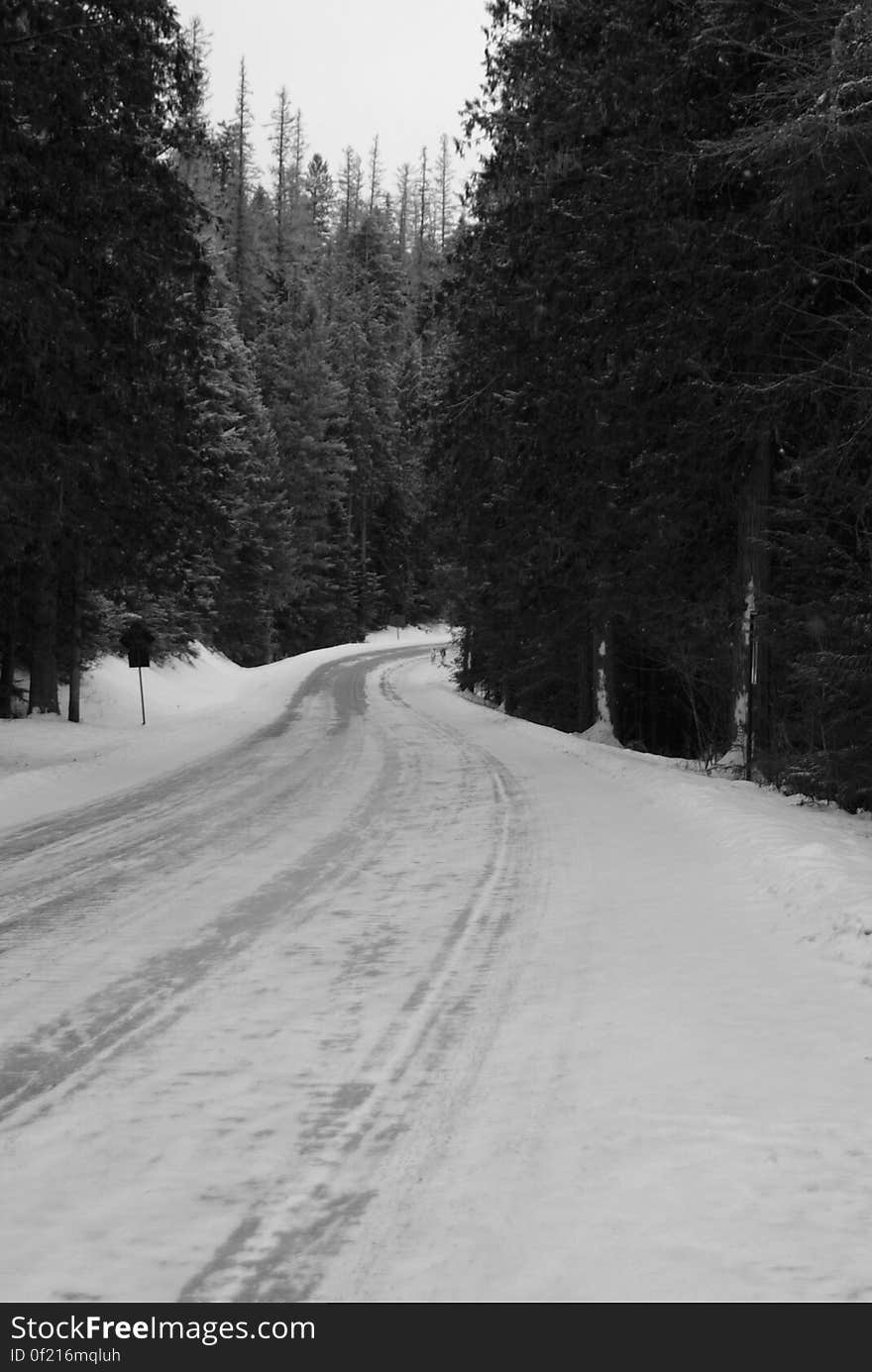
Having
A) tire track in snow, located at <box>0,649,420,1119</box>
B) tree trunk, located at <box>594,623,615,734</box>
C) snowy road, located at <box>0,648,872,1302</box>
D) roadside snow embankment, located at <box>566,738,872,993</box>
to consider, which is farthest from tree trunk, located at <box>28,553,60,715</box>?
snowy road, located at <box>0,648,872,1302</box>

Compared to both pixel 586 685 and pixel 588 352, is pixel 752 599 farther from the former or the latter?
pixel 586 685

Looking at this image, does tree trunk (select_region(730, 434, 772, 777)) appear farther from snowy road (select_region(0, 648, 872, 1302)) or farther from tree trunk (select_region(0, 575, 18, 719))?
tree trunk (select_region(0, 575, 18, 719))

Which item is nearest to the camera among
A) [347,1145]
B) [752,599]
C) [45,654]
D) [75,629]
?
[347,1145]

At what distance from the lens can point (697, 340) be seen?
1419 centimetres

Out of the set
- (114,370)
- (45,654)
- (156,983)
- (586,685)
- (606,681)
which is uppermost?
(114,370)

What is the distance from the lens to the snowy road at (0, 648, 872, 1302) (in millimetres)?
3264

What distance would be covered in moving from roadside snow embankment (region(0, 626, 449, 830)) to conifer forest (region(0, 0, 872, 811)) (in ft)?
6.95

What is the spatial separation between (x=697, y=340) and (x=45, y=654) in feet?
50.1

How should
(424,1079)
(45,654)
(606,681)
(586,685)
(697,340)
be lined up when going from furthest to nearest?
(586,685), (45,654), (606,681), (697,340), (424,1079)

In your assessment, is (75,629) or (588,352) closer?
(588,352)

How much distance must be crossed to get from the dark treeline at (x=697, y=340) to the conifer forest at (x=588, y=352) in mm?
60

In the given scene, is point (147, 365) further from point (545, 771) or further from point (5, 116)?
point (545, 771)

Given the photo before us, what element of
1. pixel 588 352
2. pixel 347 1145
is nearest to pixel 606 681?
pixel 588 352

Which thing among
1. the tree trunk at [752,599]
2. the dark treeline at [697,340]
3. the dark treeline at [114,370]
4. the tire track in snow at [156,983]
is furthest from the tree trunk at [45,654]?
the tree trunk at [752,599]
